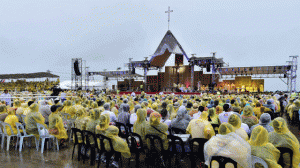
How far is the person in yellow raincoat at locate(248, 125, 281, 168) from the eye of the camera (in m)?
2.53

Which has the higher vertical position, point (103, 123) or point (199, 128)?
point (103, 123)

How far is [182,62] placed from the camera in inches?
1097

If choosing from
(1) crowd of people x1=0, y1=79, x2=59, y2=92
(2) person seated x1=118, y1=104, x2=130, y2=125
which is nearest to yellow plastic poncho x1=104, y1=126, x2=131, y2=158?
(2) person seated x1=118, y1=104, x2=130, y2=125

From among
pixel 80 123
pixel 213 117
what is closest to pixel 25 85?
pixel 80 123

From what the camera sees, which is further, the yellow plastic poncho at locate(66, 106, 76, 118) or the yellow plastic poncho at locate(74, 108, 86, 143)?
the yellow plastic poncho at locate(66, 106, 76, 118)

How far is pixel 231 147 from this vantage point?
8.27 ft

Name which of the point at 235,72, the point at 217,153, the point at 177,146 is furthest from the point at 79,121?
the point at 235,72

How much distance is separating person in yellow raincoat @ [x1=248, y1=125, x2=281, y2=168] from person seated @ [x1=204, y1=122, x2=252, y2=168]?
0.13 metres

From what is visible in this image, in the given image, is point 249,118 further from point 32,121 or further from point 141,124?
point 32,121

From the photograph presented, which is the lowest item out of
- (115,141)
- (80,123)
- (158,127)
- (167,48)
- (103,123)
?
(115,141)

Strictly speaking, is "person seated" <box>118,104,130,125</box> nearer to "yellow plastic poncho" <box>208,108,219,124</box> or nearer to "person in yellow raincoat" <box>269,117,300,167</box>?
"yellow plastic poncho" <box>208,108,219,124</box>

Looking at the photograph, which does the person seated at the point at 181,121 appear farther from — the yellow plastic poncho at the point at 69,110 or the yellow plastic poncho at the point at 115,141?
the yellow plastic poncho at the point at 69,110

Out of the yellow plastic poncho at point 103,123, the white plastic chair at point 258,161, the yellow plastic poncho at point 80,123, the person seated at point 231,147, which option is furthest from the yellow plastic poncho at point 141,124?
the white plastic chair at point 258,161

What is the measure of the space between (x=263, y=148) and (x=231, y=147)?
445mm
